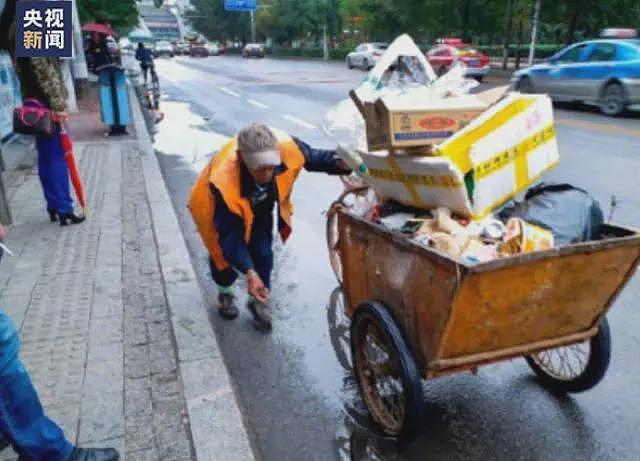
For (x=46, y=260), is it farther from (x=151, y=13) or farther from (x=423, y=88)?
(x=151, y=13)

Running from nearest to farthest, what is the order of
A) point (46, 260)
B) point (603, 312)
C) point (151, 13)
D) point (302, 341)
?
point (603, 312)
point (302, 341)
point (46, 260)
point (151, 13)

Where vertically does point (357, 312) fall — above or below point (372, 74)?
below

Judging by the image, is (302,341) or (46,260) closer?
(302,341)

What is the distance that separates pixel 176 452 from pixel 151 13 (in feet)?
290

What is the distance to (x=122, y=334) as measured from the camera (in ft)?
12.6

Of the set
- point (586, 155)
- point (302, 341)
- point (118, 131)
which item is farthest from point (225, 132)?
point (302, 341)

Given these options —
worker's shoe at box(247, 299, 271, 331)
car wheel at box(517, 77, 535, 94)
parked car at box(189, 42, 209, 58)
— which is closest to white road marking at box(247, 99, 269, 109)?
car wheel at box(517, 77, 535, 94)

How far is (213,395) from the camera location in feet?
10.5

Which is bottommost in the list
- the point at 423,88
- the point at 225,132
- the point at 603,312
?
the point at 225,132

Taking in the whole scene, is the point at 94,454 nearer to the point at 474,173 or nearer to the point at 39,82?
the point at 474,173

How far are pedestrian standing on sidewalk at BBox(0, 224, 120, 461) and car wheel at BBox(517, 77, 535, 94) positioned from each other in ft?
51.3

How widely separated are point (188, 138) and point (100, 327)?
8.84 m

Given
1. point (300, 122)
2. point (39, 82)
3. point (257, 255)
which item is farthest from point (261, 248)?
point (300, 122)

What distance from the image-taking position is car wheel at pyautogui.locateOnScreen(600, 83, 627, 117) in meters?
13.0
